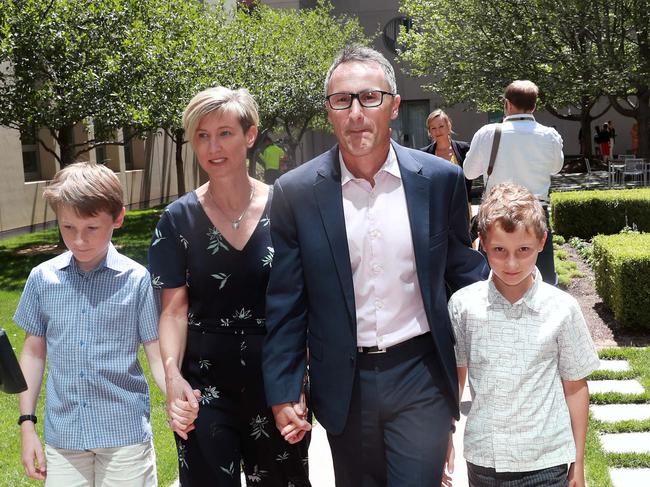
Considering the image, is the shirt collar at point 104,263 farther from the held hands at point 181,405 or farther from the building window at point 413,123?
the building window at point 413,123

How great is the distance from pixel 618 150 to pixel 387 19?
1363 cm

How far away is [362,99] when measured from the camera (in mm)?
2838

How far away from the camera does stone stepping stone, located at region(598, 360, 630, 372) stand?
6871 millimetres

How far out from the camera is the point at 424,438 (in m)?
2.76

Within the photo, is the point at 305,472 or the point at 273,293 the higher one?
the point at 273,293

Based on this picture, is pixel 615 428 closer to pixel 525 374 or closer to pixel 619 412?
pixel 619 412

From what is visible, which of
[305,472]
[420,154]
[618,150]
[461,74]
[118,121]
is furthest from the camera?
[618,150]

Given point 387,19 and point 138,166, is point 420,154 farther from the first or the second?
point 387,19

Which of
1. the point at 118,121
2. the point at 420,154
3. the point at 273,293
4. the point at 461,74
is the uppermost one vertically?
the point at 461,74

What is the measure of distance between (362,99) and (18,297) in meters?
10.2

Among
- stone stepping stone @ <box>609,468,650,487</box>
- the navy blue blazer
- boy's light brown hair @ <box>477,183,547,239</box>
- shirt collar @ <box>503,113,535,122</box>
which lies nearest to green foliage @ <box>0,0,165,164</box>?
shirt collar @ <box>503,113,535,122</box>

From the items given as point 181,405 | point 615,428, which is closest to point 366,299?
point 181,405

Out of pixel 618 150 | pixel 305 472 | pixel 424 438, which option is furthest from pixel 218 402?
pixel 618 150

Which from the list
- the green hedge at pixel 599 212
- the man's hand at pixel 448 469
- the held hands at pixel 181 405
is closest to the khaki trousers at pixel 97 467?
the held hands at pixel 181 405
